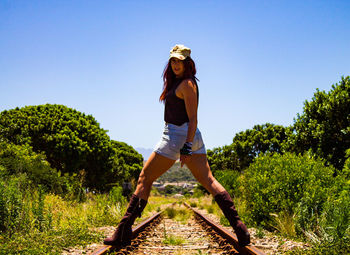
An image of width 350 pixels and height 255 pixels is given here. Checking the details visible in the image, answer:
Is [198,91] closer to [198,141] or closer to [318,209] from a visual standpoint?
[198,141]

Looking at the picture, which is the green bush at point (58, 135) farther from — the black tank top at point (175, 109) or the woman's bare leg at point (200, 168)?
the woman's bare leg at point (200, 168)

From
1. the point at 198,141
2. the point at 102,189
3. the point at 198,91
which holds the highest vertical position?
the point at 198,91

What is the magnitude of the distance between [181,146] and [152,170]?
438 millimetres

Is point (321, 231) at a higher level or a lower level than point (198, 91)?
lower

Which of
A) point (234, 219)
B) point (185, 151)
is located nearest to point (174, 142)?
point (185, 151)

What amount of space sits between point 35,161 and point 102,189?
12.2 m

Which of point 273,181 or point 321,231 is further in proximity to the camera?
point 273,181

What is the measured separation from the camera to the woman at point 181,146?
11.8ft

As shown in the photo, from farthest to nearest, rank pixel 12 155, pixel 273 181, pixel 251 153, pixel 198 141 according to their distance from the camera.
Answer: pixel 251 153, pixel 12 155, pixel 273 181, pixel 198 141

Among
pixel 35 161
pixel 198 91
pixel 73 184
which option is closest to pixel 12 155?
pixel 35 161

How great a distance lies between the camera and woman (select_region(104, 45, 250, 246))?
11.8ft

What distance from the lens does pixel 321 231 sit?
487cm

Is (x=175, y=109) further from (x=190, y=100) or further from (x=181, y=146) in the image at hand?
(x=181, y=146)

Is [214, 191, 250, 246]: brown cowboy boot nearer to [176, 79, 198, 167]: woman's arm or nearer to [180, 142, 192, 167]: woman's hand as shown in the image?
[180, 142, 192, 167]: woman's hand
